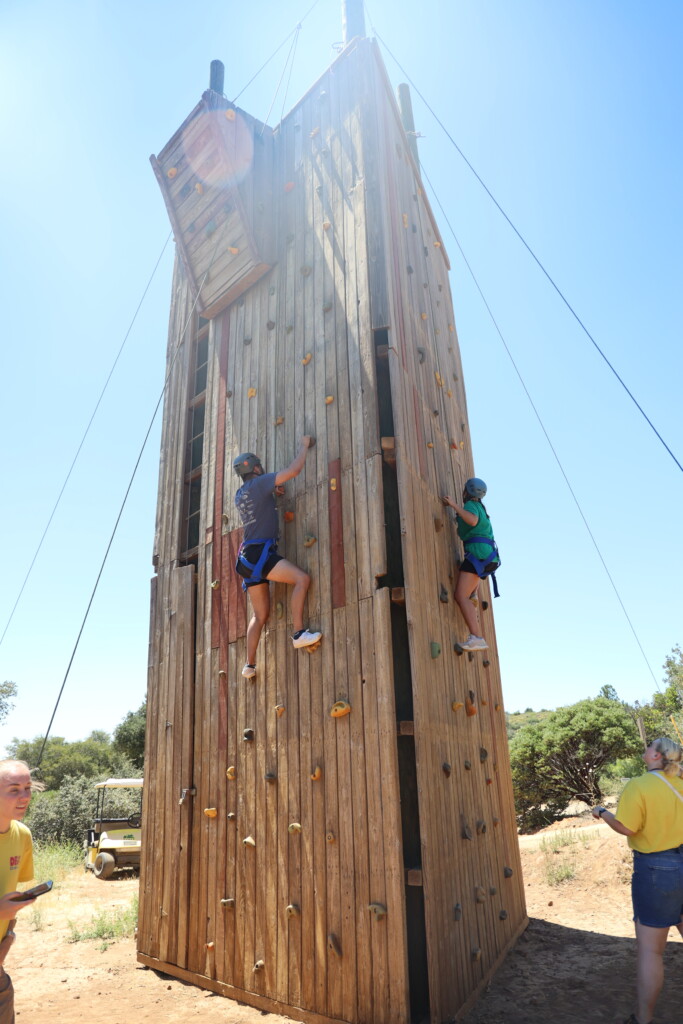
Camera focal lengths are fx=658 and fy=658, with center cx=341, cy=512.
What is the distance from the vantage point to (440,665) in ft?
18.9

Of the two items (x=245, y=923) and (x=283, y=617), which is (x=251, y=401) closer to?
(x=283, y=617)

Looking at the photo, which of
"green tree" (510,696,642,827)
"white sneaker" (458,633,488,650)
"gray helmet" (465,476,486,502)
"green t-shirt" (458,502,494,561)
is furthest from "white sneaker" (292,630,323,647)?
"green tree" (510,696,642,827)

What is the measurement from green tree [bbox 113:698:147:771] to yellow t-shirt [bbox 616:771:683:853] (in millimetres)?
28244

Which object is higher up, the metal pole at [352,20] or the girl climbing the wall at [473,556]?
the metal pole at [352,20]

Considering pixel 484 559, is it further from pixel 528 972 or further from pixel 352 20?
pixel 352 20

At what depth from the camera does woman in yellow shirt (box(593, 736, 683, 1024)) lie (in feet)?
13.0

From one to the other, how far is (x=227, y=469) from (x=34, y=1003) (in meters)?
5.19

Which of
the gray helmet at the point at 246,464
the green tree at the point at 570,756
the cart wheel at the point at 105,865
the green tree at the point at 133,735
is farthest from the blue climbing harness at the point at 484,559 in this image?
the green tree at the point at 133,735

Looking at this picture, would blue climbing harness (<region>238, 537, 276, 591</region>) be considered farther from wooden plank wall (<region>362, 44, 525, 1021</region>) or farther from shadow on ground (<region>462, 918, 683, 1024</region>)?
shadow on ground (<region>462, 918, 683, 1024</region>)

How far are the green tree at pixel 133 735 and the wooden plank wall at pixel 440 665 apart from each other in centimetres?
2509

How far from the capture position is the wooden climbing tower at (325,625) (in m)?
4.87

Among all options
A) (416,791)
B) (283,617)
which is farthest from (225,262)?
(416,791)

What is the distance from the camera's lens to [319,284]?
696 cm

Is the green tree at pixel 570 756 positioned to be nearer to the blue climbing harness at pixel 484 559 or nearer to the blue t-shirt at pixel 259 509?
the blue climbing harness at pixel 484 559
